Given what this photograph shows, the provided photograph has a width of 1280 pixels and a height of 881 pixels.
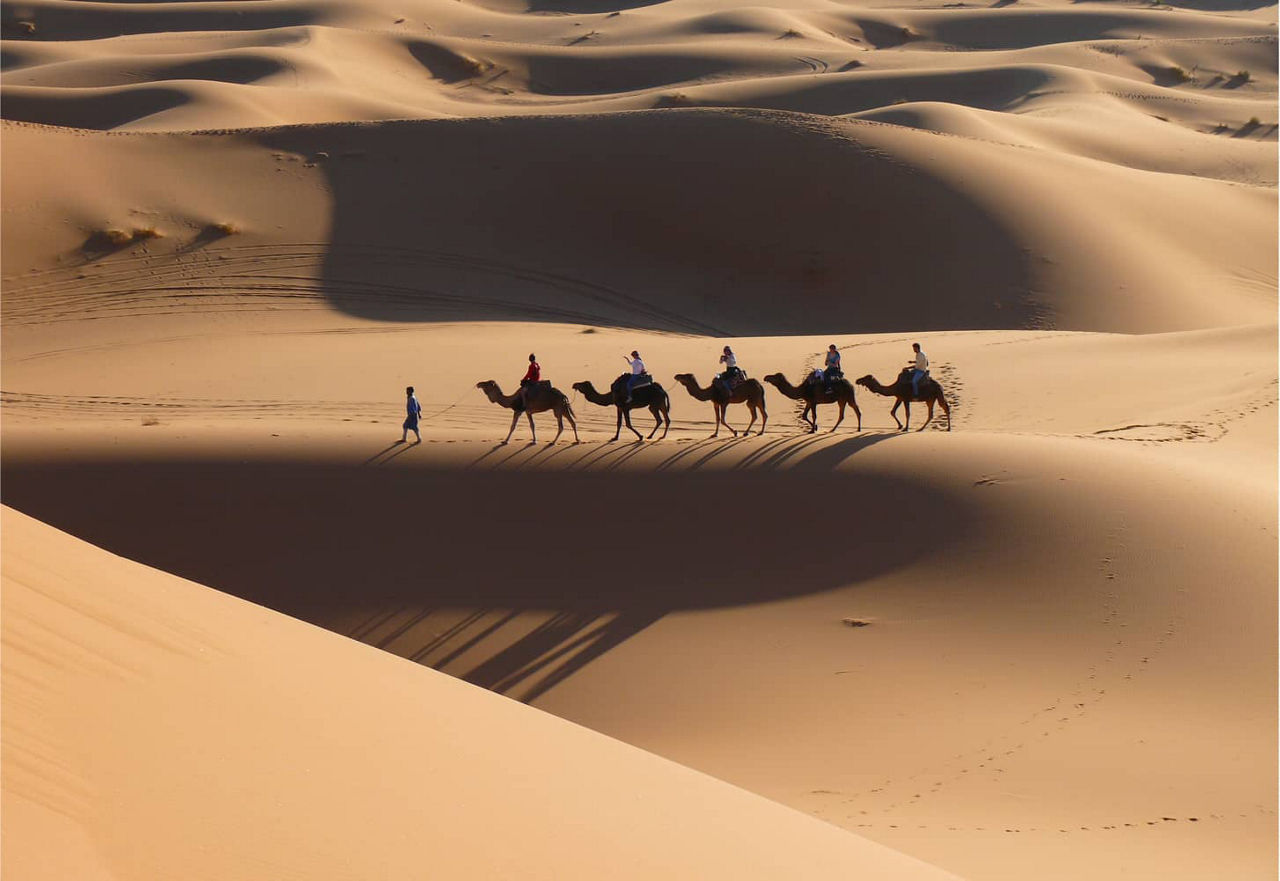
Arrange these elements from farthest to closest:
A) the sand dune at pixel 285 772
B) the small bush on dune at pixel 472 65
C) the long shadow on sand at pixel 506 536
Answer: the small bush on dune at pixel 472 65 → the long shadow on sand at pixel 506 536 → the sand dune at pixel 285 772

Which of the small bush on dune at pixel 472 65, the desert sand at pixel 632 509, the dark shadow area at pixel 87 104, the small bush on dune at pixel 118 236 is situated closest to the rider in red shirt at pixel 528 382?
the desert sand at pixel 632 509

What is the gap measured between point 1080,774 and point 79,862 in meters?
8.36

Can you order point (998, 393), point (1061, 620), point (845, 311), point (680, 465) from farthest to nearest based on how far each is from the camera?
1. point (845, 311)
2. point (998, 393)
3. point (680, 465)
4. point (1061, 620)

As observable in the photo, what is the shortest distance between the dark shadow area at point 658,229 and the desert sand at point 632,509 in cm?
14

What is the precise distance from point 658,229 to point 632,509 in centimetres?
2025

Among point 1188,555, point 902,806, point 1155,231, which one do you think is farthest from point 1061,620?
point 1155,231

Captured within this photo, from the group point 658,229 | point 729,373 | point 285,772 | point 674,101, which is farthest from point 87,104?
point 285,772

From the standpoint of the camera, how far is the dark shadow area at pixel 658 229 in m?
33.7

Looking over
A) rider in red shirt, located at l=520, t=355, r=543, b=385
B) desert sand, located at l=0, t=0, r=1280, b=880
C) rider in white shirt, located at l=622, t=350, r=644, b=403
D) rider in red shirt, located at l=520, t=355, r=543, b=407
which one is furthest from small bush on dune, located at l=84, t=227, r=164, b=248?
rider in white shirt, located at l=622, t=350, r=644, b=403

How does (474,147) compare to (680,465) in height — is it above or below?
above

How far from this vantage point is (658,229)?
36.8 m

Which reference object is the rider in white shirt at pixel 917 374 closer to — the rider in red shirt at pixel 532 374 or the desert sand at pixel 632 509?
the desert sand at pixel 632 509

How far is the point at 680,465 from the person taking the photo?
18.2m

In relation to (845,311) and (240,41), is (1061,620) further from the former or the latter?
(240,41)
